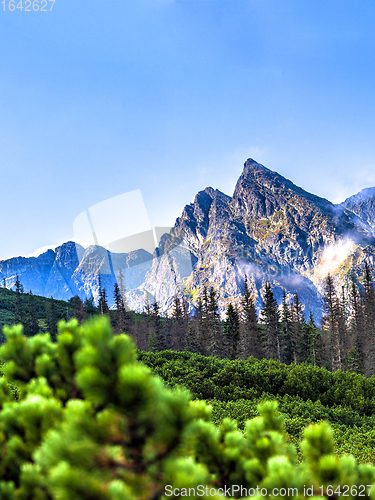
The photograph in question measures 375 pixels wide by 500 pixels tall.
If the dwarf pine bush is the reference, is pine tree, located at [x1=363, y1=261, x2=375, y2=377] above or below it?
below

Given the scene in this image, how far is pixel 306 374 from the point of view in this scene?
16.6 meters

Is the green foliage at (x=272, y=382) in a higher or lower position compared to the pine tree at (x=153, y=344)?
higher

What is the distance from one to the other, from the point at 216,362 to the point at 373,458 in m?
13.5

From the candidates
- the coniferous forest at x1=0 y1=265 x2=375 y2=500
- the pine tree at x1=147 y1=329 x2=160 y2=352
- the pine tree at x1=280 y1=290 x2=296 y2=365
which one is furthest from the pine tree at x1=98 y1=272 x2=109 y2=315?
the coniferous forest at x1=0 y1=265 x2=375 y2=500

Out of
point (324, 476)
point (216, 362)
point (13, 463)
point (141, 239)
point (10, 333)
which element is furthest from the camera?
point (141, 239)

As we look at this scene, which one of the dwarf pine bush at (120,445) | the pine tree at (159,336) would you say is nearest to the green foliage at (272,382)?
the dwarf pine bush at (120,445)

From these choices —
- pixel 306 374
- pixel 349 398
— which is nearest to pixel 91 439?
pixel 349 398

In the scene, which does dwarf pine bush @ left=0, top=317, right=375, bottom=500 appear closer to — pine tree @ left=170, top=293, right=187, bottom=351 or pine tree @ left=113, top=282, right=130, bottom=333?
pine tree @ left=113, top=282, right=130, bottom=333

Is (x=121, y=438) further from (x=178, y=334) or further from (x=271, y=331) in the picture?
(x=178, y=334)

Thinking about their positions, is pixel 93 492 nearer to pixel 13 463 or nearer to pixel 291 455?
pixel 13 463

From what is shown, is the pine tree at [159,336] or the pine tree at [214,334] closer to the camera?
the pine tree at [214,334]

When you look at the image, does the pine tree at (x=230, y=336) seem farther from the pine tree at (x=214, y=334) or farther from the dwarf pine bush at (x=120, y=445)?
the dwarf pine bush at (x=120, y=445)

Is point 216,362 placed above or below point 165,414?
below

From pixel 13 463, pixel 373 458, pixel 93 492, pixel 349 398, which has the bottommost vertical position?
pixel 349 398
